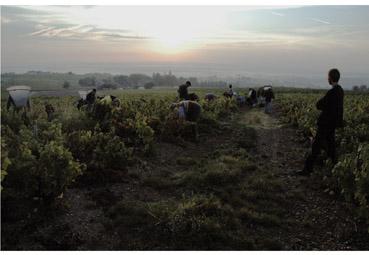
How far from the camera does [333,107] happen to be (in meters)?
8.62

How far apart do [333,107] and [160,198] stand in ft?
13.6

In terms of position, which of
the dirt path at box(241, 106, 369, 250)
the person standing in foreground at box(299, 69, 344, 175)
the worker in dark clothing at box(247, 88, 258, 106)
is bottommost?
the dirt path at box(241, 106, 369, 250)

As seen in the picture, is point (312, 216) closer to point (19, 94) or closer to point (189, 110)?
point (189, 110)

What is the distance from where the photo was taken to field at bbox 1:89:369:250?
568 centimetres

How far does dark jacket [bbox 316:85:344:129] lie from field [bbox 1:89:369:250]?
3.45ft

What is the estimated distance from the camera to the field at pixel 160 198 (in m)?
5.68

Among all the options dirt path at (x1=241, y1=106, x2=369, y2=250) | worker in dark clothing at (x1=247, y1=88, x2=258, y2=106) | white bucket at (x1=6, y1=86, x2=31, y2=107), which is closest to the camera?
dirt path at (x1=241, y1=106, x2=369, y2=250)

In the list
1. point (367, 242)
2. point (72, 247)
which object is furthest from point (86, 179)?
point (367, 242)

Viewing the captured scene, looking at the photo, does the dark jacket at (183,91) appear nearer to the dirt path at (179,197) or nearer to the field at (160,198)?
the dirt path at (179,197)

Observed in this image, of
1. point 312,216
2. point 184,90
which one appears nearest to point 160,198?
point 312,216

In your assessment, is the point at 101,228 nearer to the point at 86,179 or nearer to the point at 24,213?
the point at 24,213

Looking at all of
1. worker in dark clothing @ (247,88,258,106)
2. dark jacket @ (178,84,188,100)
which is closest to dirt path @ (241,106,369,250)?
dark jacket @ (178,84,188,100)

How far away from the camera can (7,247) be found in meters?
5.25

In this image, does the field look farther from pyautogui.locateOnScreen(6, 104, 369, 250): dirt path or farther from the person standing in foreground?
the person standing in foreground
